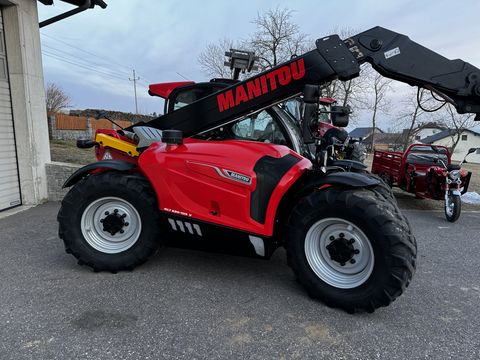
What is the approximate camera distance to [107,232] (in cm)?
351

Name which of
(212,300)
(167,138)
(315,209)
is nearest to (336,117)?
(315,209)

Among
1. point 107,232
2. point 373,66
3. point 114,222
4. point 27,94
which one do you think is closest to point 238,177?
point 114,222

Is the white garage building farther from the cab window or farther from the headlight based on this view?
the headlight

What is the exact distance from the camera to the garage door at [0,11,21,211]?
585cm

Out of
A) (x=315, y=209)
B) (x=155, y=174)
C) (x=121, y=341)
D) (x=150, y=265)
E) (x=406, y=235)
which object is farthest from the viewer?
(x=150, y=265)

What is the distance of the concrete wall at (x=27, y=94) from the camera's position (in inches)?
230

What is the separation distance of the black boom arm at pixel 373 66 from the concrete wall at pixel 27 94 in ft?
15.5

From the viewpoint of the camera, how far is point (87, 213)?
3498 millimetres

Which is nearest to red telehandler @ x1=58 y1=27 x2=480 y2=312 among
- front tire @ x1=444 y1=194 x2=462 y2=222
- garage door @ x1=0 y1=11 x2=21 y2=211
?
garage door @ x1=0 y1=11 x2=21 y2=211

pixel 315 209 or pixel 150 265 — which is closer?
pixel 315 209

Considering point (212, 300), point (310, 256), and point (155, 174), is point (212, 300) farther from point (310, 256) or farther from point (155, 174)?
point (155, 174)

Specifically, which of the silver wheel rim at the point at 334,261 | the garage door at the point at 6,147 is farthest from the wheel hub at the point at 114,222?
the garage door at the point at 6,147

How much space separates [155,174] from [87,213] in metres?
0.88

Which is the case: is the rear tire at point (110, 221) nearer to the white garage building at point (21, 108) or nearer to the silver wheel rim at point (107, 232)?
the silver wheel rim at point (107, 232)
